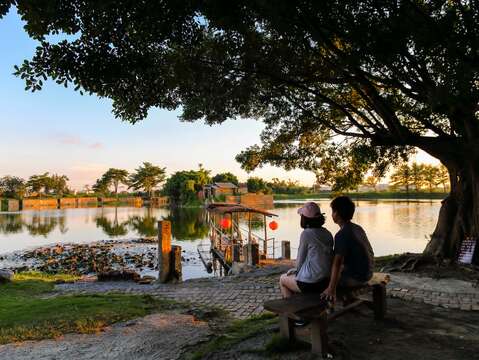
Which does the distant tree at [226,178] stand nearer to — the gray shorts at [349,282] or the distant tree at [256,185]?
the distant tree at [256,185]

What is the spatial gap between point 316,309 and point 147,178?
362 ft

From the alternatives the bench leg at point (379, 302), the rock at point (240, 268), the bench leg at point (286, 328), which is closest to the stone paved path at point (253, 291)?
the bench leg at point (379, 302)

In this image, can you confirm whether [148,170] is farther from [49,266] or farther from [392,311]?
[392,311]

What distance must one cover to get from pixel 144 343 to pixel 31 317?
10.0 ft

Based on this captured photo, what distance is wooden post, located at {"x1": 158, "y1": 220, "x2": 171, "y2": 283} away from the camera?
12484mm

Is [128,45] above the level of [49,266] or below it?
above

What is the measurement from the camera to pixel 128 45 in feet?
22.7

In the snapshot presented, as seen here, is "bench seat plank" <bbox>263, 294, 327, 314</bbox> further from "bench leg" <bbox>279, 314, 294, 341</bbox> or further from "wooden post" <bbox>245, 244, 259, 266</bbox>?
"wooden post" <bbox>245, 244, 259, 266</bbox>

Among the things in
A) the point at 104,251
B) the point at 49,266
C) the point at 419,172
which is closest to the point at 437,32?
the point at 49,266

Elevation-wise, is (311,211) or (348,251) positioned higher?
(311,211)

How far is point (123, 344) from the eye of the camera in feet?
18.6

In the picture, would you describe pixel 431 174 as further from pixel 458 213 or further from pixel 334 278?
pixel 334 278

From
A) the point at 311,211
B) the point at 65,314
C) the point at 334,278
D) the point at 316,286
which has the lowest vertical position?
the point at 65,314

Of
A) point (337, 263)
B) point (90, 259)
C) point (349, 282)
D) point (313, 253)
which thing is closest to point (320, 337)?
point (337, 263)
